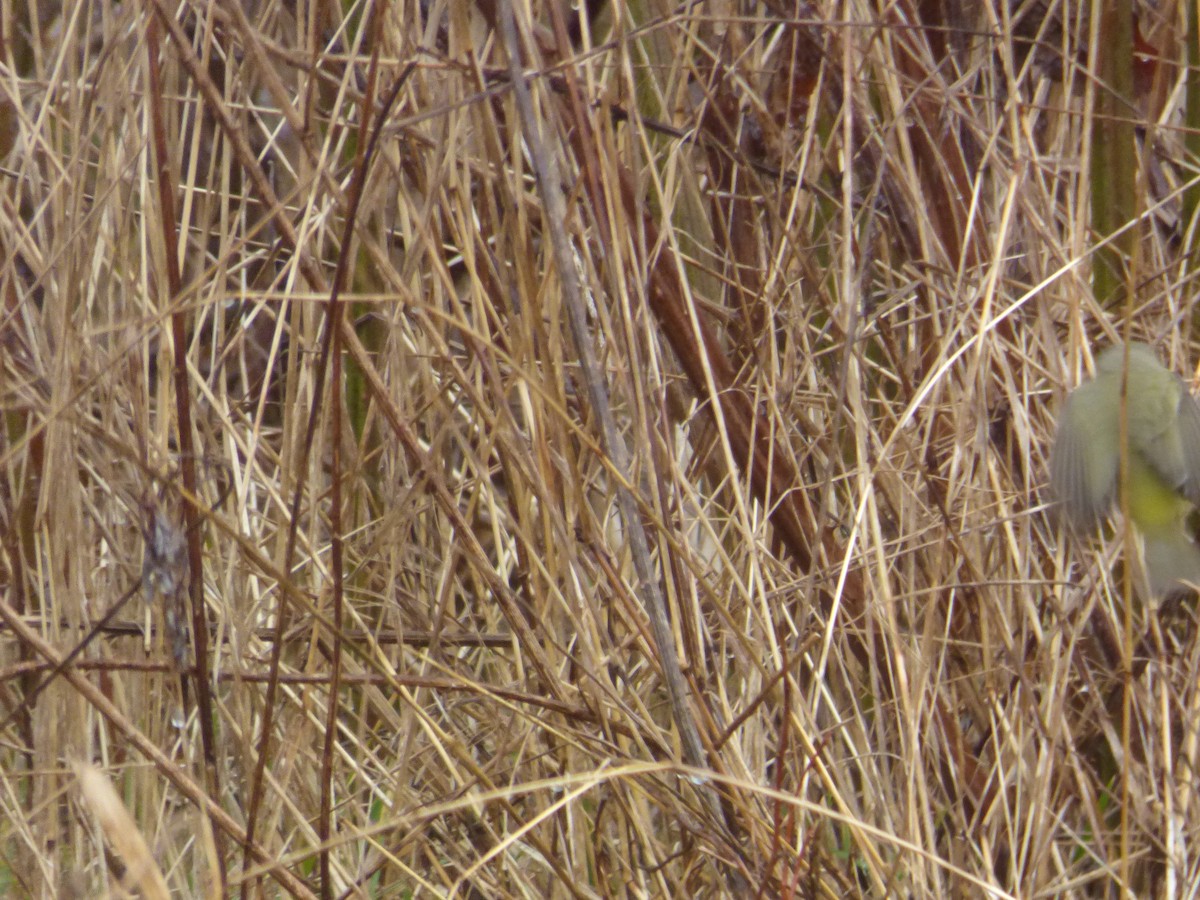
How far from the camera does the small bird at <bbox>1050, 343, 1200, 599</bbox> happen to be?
1.12 m

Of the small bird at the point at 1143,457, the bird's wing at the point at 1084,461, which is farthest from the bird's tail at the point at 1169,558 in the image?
the bird's wing at the point at 1084,461

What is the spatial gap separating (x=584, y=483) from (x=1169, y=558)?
0.56m

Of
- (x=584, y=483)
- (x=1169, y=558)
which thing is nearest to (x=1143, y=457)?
(x=1169, y=558)

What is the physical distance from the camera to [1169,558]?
1245 millimetres

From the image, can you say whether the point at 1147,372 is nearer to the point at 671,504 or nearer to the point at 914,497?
the point at 914,497

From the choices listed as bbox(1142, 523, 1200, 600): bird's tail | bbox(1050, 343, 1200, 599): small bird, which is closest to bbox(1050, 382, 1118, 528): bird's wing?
bbox(1050, 343, 1200, 599): small bird

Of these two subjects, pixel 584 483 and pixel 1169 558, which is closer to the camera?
pixel 584 483

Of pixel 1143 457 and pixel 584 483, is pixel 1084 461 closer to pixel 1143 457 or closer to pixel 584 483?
pixel 1143 457

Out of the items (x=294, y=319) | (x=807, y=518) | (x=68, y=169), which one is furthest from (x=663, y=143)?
(x=68, y=169)

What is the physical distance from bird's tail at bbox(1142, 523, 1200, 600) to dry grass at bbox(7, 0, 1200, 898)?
0.12ft

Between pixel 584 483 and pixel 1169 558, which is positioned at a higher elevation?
pixel 584 483

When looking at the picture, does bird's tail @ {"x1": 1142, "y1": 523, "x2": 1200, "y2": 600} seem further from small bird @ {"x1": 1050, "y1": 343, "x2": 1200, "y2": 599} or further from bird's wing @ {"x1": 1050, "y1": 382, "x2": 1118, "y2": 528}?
bird's wing @ {"x1": 1050, "y1": 382, "x2": 1118, "y2": 528}

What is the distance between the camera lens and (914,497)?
1.27m

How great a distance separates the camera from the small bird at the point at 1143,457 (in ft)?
3.66
